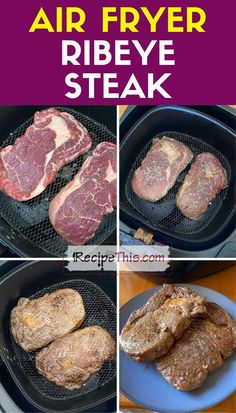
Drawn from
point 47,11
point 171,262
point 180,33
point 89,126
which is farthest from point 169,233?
point 47,11

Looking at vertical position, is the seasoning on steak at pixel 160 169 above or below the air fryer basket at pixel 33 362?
above

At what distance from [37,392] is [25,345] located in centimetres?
11

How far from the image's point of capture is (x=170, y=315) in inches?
44.0

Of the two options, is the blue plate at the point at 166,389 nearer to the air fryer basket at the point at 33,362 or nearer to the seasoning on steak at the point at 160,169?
the air fryer basket at the point at 33,362

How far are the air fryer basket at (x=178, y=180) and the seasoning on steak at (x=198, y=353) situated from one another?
182mm

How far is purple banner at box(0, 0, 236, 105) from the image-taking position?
45.4 inches

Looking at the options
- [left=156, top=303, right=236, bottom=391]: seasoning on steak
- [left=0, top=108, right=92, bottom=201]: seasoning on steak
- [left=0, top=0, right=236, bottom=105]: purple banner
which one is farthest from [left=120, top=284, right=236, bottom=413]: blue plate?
[left=0, top=0, right=236, bottom=105]: purple banner

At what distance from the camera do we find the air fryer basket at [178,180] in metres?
Result: 1.21

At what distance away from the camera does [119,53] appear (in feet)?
3.81

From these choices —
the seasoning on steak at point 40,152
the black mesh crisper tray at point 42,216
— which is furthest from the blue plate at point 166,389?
the seasoning on steak at point 40,152

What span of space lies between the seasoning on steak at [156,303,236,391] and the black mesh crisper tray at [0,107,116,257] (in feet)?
0.96

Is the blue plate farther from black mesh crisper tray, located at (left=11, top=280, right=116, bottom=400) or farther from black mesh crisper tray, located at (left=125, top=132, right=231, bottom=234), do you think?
black mesh crisper tray, located at (left=125, top=132, right=231, bottom=234)

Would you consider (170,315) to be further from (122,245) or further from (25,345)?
(25,345)

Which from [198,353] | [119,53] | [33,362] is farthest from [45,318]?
[119,53]
